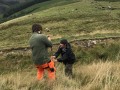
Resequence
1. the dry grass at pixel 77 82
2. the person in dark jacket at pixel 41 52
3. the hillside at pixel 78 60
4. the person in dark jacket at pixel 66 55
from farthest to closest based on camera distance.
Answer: the person in dark jacket at pixel 66 55, the person in dark jacket at pixel 41 52, the hillside at pixel 78 60, the dry grass at pixel 77 82

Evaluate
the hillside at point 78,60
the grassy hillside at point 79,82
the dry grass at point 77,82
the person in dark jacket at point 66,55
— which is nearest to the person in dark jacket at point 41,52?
the hillside at point 78,60

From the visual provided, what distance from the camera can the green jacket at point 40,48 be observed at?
1292 centimetres

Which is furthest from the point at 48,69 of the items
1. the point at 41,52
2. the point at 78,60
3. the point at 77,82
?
the point at 78,60

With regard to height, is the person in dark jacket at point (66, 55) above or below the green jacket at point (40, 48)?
below

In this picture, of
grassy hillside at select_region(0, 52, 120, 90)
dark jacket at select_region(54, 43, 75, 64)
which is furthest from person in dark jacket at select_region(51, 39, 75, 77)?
grassy hillside at select_region(0, 52, 120, 90)

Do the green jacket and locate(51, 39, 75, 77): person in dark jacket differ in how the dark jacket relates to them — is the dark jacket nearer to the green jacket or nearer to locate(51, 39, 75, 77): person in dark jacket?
locate(51, 39, 75, 77): person in dark jacket

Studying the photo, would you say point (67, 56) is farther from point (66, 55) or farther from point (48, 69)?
point (48, 69)

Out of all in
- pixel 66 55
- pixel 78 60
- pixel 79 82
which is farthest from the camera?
pixel 78 60

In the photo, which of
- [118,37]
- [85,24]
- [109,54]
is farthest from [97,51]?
[85,24]

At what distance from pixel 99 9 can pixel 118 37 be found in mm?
29863

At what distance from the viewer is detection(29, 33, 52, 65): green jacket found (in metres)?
12.9

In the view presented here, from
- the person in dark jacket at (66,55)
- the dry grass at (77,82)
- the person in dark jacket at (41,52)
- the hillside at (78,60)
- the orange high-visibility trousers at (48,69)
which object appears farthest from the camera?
the person in dark jacket at (66,55)

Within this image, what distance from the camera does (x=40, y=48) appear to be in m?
13.0

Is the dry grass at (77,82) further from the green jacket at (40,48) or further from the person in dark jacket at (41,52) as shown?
the green jacket at (40,48)
